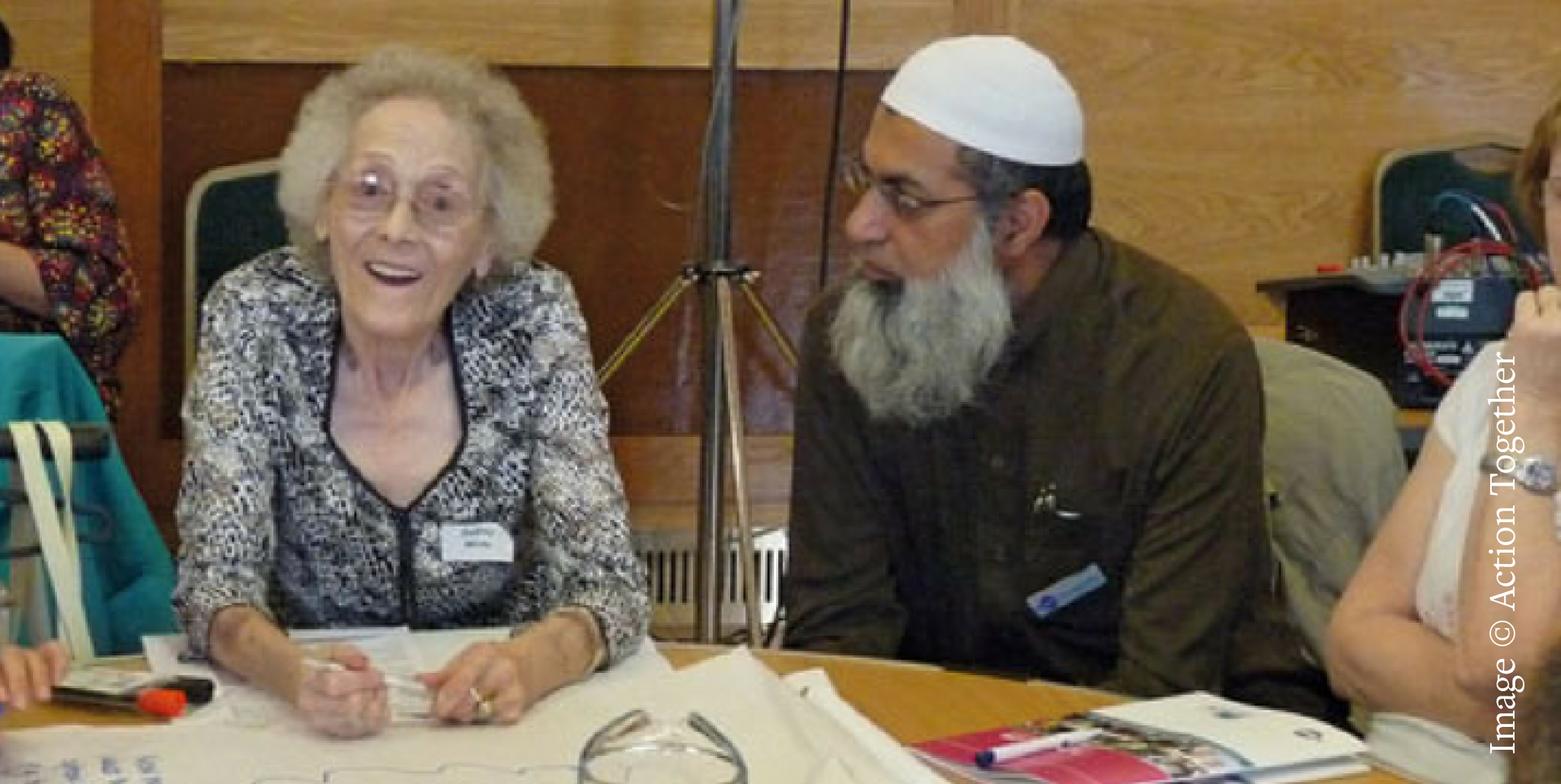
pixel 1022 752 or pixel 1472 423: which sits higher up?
pixel 1472 423

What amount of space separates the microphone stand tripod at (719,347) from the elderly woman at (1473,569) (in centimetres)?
170

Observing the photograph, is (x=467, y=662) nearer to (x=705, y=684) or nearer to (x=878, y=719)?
(x=705, y=684)

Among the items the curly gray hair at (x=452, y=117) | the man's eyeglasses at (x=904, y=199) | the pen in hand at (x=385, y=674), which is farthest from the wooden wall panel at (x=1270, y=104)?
the pen in hand at (x=385, y=674)

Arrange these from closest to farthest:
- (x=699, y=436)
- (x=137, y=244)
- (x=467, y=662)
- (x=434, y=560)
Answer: (x=467, y=662) → (x=434, y=560) → (x=137, y=244) → (x=699, y=436)

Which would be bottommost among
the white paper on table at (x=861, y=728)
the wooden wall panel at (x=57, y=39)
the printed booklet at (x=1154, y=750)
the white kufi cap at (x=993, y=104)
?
the white paper on table at (x=861, y=728)

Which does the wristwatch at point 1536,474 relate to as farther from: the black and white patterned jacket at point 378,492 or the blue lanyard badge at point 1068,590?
the black and white patterned jacket at point 378,492

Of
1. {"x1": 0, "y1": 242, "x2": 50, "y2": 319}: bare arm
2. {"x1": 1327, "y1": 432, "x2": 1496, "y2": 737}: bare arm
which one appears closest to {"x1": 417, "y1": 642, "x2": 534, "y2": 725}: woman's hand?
{"x1": 1327, "y1": 432, "x2": 1496, "y2": 737}: bare arm

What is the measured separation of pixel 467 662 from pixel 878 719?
0.35 m

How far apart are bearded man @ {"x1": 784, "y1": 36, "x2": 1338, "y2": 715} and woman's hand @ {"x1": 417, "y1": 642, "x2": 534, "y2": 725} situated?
715mm

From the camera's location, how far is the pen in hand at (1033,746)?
4.79 ft

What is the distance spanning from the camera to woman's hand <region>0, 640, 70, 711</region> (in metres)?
1.50

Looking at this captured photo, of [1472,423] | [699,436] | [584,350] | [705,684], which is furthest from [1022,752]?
[699,436]

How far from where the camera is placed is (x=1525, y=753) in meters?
1.28

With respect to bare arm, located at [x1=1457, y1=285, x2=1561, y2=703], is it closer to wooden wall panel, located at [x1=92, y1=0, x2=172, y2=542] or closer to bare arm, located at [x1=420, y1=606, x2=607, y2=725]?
bare arm, located at [x1=420, y1=606, x2=607, y2=725]
